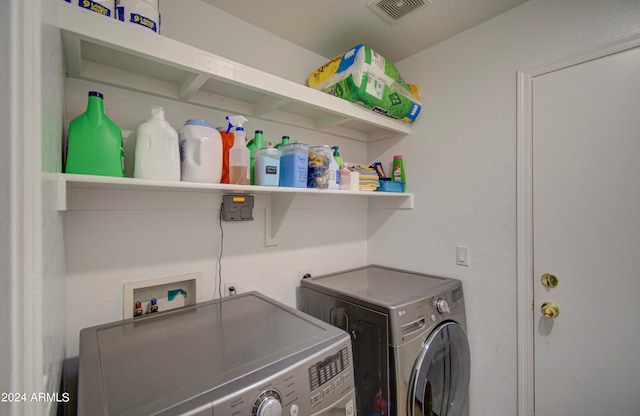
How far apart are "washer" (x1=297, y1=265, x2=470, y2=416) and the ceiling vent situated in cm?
150

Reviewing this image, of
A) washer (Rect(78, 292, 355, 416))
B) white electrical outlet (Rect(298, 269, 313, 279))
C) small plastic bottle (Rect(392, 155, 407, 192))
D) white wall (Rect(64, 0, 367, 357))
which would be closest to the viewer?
washer (Rect(78, 292, 355, 416))

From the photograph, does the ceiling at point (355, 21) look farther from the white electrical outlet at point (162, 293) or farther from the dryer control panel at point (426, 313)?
the dryer control panel at point (426, 313)

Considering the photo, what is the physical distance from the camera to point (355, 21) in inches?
62.6

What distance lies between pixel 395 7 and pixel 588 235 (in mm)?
1484

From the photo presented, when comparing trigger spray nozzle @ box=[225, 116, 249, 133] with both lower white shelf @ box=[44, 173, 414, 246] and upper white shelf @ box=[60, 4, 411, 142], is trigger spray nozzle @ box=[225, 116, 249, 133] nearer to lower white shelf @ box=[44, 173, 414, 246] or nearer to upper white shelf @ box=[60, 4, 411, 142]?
upper white shelf @ box=[60, 4, 411, 142]

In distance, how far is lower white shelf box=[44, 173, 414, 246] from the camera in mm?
905

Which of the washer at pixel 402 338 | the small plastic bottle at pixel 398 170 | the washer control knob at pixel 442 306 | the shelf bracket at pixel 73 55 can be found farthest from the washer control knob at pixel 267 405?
the small plastic bottle at pixel 398 170

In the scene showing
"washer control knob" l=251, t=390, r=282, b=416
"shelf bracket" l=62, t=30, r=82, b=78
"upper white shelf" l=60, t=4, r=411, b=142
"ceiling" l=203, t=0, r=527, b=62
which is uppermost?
"ceiling" l=203, t=0, r=527, b=62

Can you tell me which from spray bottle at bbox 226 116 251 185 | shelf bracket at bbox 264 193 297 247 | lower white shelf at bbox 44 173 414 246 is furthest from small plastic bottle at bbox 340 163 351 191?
spray bottle at bbox 226 116 251 185

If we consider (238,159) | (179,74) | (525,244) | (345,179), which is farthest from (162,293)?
(525,244)

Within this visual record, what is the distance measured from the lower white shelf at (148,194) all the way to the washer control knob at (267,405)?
742 millimetres

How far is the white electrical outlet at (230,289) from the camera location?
60.0 inches

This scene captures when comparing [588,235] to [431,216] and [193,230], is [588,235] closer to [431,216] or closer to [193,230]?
[431,216]

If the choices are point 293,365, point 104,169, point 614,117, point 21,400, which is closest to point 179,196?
point 104,169
